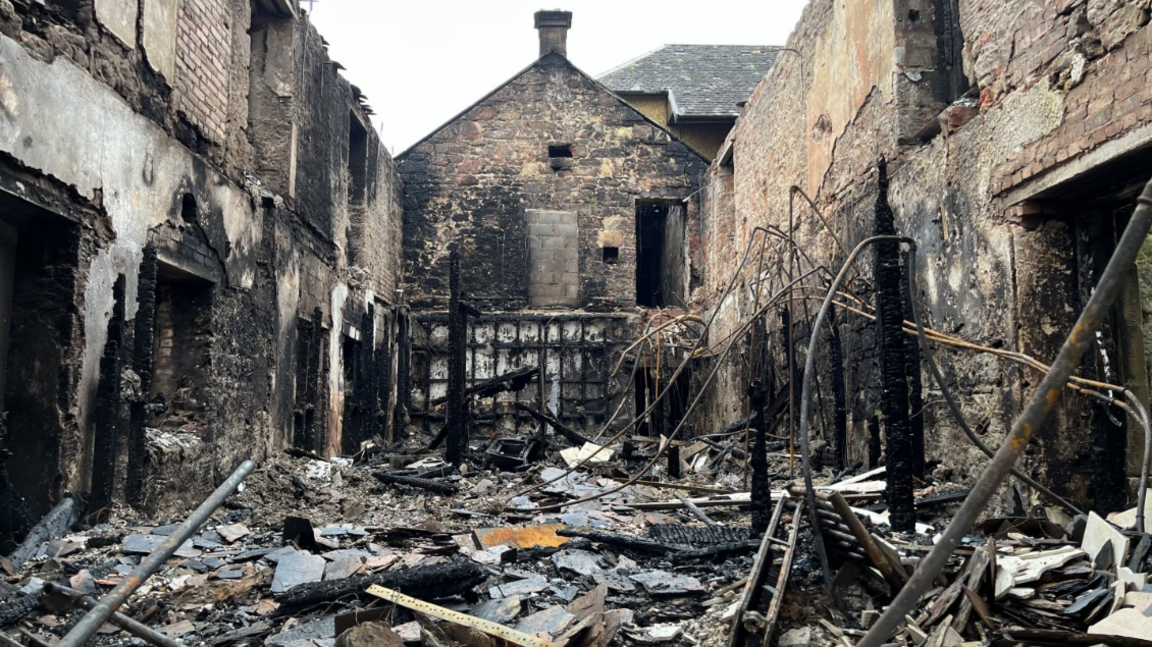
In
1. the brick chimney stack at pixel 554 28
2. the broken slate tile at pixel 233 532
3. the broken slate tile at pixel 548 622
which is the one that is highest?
the brick chimney stack at pixel 554 28

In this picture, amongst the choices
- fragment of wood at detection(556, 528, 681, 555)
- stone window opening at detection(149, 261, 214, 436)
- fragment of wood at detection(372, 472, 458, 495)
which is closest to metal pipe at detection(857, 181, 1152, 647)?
fragment of wood at detection(556, 528, 681, 555)

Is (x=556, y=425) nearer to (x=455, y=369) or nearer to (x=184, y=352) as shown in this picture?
(x=455, y=369)

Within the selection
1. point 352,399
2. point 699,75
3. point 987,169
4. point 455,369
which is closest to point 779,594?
point 987,169

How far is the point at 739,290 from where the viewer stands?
41.9ft

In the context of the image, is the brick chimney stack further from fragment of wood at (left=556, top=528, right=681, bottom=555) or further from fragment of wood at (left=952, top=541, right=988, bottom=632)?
fragment of wood at (left=952, top=541, right=988, bottom=632)

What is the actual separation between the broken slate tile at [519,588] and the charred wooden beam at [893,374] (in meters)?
2.08

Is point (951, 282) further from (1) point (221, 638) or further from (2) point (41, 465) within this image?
(2) point (41, 465)

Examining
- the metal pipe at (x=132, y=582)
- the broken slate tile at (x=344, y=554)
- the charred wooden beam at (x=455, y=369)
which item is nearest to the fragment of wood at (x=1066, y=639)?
the metal pipe at (x=132, y=582)

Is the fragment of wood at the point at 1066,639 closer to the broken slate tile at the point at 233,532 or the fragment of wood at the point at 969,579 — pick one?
the fragment of wood at the point at 969,579

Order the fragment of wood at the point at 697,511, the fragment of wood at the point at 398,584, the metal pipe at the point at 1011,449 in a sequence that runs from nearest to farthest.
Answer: the metal pipe at the point at 1011,449
the fragment of wood at the point at 398,584
the fragment of wood at the point at 697,511

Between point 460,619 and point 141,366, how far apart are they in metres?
3.38

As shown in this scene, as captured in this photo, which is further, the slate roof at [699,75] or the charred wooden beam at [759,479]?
the slate roof at [699,75]

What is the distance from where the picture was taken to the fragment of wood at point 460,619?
10.8 feet

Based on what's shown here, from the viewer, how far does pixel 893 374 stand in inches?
187
